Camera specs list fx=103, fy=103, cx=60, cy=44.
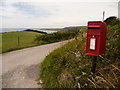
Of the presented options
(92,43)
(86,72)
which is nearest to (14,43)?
(86,72)

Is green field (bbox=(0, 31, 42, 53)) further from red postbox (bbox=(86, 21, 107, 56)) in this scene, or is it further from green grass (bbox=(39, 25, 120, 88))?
red postbox (bbox=(86, 21, 107, 56))

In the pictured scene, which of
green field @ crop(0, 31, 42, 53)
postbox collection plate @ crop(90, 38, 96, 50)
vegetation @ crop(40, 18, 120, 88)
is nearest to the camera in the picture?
vegetation @ crop(40, 18, 120, 88)

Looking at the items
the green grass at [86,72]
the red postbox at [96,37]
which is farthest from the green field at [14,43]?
the red postbox at [96,37]

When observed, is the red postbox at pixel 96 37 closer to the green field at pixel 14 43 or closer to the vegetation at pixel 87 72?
the vegetation at pixel 87 72

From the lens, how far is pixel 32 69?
14.5ft

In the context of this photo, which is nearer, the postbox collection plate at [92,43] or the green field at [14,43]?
the postbox collection plate at [92,43]

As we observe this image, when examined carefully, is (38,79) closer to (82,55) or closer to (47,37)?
(82,55)

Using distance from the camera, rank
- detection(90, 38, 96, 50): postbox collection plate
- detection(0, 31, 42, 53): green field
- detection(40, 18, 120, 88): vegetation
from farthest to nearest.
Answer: detection(0, 31, 42, 53): green field
detection(90, 38, 96, 50): postbox collection plate
detection(40, 18, 120, 88): vegetation

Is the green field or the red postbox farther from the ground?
the red postbox

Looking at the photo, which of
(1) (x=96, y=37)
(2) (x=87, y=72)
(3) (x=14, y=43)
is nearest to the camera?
(1) (x=96, y=37)

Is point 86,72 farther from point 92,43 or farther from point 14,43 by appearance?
point 14,43

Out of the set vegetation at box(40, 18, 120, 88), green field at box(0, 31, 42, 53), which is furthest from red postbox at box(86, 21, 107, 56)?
green field at box(0, 31, 42, 53)

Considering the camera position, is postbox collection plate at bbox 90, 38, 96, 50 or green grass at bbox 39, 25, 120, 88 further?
postbox collection plate at bbox 90, 38, 96, 50

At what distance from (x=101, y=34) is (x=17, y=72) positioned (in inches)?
140
